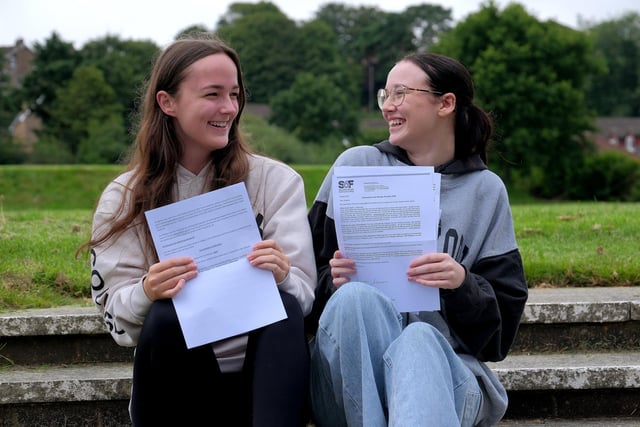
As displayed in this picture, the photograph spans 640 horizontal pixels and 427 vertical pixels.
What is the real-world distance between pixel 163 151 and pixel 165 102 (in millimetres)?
157

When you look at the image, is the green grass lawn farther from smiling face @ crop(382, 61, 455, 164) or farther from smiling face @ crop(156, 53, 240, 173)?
smiling face @ crop(382, 61, 455, 164)

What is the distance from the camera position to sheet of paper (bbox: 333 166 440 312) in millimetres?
2689

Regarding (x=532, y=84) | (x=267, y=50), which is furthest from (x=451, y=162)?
(x=267, y=50)

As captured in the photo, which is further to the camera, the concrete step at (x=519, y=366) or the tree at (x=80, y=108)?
the tree at (x=80, y=108)

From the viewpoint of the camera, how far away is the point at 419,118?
299 cm

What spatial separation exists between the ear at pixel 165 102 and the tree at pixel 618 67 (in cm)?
7449

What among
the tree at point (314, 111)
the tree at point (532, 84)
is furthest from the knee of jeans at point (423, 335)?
the tree at point (314, 111)

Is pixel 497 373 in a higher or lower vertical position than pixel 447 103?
lower

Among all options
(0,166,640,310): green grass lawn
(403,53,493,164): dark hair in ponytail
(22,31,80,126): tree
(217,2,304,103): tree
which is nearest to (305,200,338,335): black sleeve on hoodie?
(403,53,493,164): dark hair in ponytail

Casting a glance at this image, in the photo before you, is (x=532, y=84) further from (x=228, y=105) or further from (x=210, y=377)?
(x=210, y=377)

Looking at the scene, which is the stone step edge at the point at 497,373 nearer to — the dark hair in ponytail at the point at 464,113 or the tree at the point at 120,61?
the dark hair in ponytail at the point at 464,113

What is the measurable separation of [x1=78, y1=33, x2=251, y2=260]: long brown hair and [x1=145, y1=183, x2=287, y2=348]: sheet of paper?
6.3 inches

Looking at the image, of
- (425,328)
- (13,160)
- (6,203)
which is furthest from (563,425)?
(13,160)

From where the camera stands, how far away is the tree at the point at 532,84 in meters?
34.7
